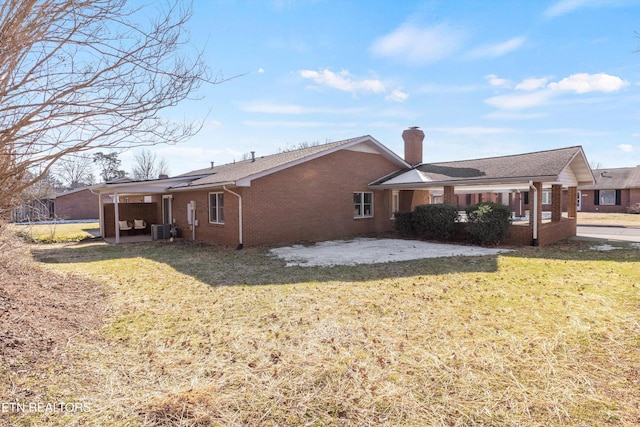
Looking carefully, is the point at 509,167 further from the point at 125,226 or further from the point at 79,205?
the point at 79,205

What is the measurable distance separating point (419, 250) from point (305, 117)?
1302 centimetres

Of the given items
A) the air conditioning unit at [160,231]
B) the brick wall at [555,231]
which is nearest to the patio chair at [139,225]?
the air conditioning unit at [160,231]

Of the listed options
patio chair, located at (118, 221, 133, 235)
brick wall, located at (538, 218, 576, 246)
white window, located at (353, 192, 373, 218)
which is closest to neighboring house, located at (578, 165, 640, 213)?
brick wall, located at (538, 218, 576, 246)

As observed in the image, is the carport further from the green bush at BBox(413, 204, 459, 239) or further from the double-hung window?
the double-hung window

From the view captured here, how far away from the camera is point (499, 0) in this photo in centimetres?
938

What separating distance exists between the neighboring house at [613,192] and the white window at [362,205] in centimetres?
2432

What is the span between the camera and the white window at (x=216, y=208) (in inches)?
579

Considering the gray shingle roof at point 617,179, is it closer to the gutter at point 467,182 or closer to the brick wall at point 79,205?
the gutter at point 467,182

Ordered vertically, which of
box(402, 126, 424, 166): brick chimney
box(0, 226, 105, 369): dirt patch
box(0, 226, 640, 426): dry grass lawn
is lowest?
box(0, 226, 640, 426): dry grass lawn

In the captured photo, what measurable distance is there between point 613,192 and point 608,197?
1.93 feet

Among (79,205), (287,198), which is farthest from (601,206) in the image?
(79,205)

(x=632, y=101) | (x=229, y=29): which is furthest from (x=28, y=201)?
(x=632, y=101)

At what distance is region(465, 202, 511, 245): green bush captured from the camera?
42.8 ft

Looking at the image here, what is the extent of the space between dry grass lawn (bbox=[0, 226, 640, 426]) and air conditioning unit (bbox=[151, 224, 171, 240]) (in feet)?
33.6
